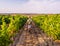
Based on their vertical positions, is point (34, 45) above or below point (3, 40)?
below

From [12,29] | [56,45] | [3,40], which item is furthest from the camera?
[12,29]

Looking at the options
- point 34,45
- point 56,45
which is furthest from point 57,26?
point 34,45

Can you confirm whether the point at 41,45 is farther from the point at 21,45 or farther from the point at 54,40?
the point at 54,40

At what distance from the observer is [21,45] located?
72.3 feet

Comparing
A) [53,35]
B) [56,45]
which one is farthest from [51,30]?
[56,45]

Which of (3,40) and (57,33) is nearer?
(3,40)

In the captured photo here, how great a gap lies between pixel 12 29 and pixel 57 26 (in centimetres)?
725

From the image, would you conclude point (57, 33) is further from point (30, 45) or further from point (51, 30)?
point (30, 45)

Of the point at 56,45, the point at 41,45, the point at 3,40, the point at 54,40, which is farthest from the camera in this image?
the point at 54,40

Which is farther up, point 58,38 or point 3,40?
point 3,40

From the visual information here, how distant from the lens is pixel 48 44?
21.7 m

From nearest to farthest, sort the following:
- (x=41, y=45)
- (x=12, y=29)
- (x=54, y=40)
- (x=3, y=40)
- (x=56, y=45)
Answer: (x=3, y=40) < (x=41, y=45) < (x=56, y=45) < (x=54, y=40) < (x=12, y=29)

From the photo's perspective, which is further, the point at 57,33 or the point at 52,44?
the point at 57,33

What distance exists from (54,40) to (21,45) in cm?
458
